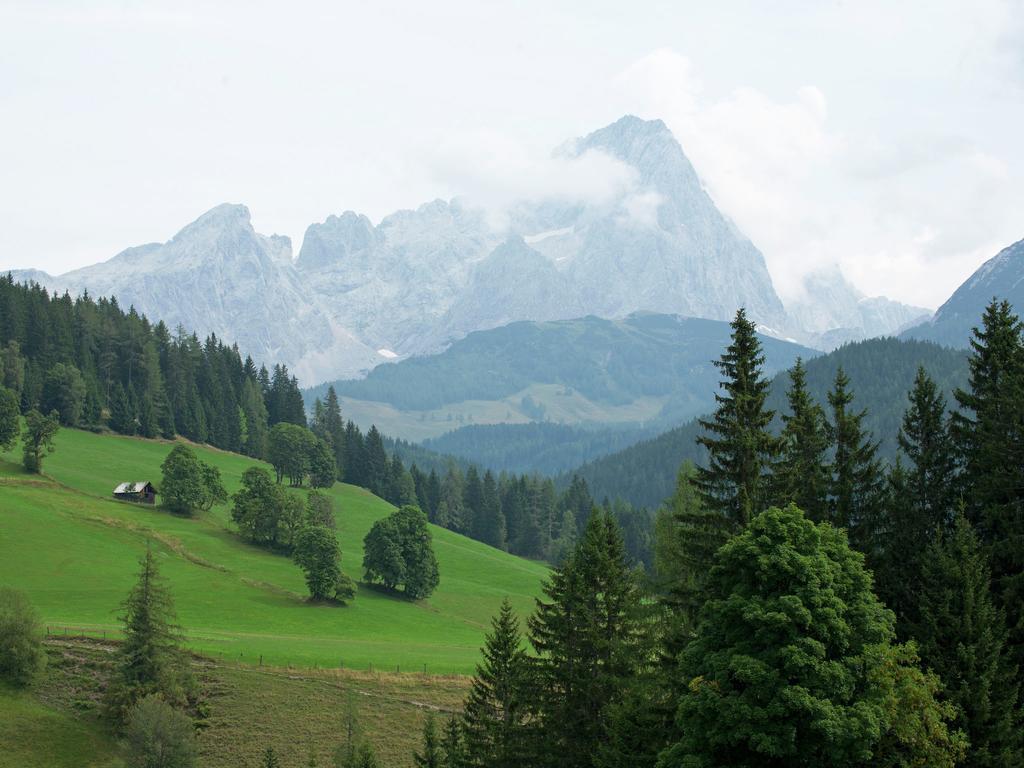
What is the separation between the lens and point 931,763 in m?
34.6

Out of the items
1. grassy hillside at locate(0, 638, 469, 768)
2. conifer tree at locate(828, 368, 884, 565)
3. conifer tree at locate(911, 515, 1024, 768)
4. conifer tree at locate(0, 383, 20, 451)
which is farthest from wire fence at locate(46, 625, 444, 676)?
conifer tree at locate(0, 383, 20, 451)

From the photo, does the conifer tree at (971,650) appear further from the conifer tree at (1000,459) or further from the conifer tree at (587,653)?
the conifer tree at (587,653)

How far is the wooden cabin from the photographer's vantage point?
142m

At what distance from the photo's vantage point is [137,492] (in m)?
143

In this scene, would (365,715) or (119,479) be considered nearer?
(365,715)

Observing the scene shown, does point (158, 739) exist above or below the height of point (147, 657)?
below

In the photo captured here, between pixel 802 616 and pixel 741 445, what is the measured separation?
9391 mm

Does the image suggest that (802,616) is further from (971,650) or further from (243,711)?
(243,711)

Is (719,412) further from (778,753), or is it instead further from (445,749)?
(445,749)

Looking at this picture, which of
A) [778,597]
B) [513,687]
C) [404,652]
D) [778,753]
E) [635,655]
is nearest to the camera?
[778,753]

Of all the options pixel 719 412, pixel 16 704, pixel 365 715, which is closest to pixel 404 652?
pixel 365 715

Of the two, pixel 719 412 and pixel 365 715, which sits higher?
pixel 719 412

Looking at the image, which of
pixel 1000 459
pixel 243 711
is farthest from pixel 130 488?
pixel 1000 459

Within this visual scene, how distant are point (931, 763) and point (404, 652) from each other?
214 feet
